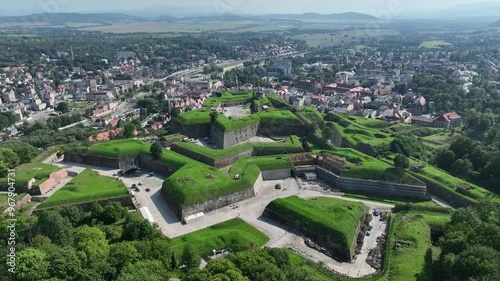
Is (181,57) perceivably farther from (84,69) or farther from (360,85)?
(360,85)

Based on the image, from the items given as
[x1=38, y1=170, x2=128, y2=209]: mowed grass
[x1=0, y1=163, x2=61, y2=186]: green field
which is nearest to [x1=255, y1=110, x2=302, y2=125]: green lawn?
[x1=38, y1=170, x2=128, y2=209]: mowed grass

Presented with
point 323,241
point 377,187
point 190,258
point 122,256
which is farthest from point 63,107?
point 323,241

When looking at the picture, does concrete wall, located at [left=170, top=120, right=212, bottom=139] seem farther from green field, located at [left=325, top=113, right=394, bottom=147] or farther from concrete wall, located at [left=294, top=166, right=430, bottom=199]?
concrete wall, located at [left=294, top=166, right=430, bottom=199]

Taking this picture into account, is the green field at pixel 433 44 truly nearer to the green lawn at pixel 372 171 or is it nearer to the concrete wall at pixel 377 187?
the green lawn at pixel 372 171

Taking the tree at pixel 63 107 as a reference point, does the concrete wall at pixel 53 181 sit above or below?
above

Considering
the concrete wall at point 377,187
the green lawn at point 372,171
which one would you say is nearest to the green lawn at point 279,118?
the green lawn at point 372,171

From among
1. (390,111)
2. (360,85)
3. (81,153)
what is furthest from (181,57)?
(81,153)

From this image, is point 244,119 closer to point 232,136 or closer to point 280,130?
point 232,136

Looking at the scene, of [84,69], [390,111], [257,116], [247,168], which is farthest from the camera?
[84,69]
